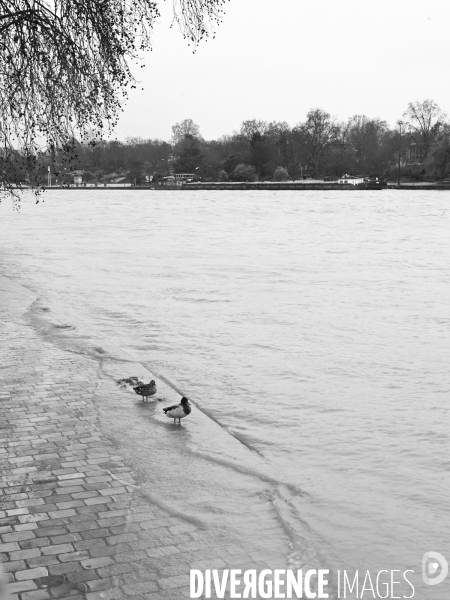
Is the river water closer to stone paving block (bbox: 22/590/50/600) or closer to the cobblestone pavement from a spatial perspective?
the cobblestone pavement

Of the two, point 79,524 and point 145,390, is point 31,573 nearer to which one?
point 79,524

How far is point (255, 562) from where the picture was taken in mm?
4863

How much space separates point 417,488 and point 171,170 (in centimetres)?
14958

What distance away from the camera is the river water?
5.72 metres

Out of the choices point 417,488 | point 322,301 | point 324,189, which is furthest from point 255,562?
point 324,189

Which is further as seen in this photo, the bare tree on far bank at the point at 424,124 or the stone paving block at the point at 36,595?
the bare tree on far bank at the point at 424,124

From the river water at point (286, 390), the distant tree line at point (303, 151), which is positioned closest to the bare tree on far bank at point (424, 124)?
the distant tree line at point (303, 151)

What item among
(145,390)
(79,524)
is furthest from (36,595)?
(145,390)

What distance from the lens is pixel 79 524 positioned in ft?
16.3

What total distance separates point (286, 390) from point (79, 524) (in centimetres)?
476

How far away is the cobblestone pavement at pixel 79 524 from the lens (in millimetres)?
4375

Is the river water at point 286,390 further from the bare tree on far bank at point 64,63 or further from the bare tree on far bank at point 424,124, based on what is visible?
the bare tree on far bank at point 424,124

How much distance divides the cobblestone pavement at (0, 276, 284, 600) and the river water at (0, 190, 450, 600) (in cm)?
31

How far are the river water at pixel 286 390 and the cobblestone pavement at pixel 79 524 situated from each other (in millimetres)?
307
